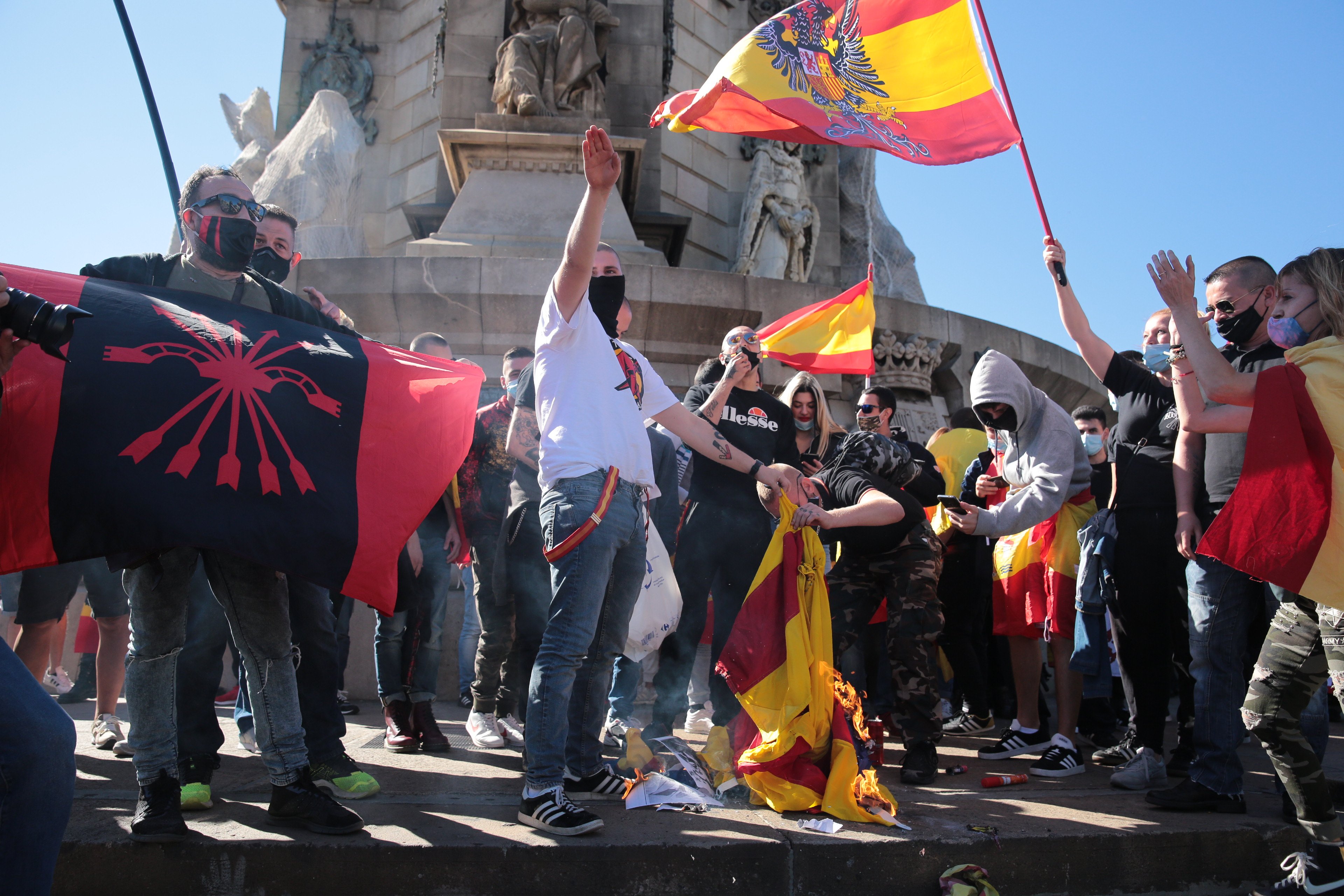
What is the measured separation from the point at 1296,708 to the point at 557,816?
232cm

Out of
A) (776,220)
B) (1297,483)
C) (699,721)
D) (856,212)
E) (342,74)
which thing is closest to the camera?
(1297,483)

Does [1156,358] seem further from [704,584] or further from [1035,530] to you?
[704,584]

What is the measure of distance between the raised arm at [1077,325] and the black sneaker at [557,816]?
8.92ft

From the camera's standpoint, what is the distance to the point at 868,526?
4273 mm

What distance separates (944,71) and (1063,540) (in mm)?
2470

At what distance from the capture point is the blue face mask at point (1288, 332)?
3307mm

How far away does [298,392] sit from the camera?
329cm

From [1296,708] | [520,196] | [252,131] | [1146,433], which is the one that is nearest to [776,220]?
[520,196]

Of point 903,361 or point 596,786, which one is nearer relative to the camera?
point 596,786

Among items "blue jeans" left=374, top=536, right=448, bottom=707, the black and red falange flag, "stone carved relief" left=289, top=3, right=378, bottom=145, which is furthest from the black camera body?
"stone carved relief" left=289, top=3, right=378, bottom=145

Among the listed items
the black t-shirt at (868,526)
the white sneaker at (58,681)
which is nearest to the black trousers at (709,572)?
the black t-shirt at (868,526)

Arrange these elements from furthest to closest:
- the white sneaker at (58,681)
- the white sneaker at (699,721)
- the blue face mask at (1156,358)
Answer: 1. the white sneaker at (58,681)
2. the white sneaker at (699,721)
3. the blue face mask at (1156,358)

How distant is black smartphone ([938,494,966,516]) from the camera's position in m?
4.57

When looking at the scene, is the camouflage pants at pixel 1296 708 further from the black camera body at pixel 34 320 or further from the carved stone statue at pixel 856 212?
the carved stone statue at pixel 856 212
